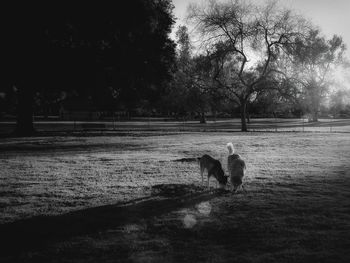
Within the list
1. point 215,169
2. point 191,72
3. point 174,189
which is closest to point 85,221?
point 174,189

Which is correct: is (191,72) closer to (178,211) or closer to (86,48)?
(86,48)

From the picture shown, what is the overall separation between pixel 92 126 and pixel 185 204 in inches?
1428

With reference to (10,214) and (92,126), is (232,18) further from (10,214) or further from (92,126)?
(10,214)

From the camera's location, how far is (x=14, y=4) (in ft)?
89.2

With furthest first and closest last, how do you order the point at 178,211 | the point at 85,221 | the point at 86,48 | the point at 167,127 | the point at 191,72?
the point at 167,127
the point at 191,72
the point at 86,48
the point at 178,211
the point at 85,221

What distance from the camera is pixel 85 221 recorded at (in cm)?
769

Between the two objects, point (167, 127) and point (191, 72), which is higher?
point (191, 72)

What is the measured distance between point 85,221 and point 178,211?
200cm

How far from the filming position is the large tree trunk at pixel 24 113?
33.7m

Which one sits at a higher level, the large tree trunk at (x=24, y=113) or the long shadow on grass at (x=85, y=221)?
the large tree trunk at (x=24, y=113)

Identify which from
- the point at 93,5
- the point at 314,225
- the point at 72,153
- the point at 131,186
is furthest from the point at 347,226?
the point at 93,5

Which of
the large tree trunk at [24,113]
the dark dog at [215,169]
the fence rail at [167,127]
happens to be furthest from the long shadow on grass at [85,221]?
the fence rail at [167,127]

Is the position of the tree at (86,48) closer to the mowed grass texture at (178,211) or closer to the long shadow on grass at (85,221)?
the mowed grass texture at (178,211)

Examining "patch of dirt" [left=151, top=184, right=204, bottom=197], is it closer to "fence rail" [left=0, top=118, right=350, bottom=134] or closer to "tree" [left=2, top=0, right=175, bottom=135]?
"tree" [left=2, top=0, right=175, bottom=135]
